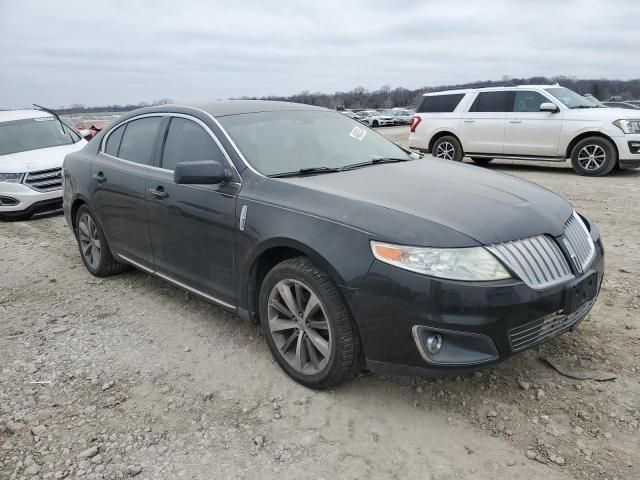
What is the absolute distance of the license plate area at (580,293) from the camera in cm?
264

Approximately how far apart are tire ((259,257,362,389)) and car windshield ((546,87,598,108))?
9289 millimetres

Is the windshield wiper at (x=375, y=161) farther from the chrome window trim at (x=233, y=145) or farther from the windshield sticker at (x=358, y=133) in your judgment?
the chrome window trim at (x=233, y=145)

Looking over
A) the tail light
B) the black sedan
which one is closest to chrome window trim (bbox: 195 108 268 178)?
the black sedan

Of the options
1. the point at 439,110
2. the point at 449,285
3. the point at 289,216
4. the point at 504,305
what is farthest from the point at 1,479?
the point at 439,110

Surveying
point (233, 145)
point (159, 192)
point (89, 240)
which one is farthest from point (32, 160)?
point (233, 145)

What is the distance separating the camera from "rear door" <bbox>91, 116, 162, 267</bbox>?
4.18 metres

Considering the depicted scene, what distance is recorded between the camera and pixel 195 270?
3.70 metres

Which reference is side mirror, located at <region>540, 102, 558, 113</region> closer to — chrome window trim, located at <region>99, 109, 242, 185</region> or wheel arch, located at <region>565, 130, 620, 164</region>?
wheel arch, located at <region>565, 130, 620, 164</region>

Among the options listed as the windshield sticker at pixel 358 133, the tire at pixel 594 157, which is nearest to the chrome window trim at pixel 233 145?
the windshield sticker at pixel 358 133

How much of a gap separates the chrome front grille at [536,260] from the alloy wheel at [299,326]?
978 mm

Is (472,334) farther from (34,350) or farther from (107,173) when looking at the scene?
(107,173)

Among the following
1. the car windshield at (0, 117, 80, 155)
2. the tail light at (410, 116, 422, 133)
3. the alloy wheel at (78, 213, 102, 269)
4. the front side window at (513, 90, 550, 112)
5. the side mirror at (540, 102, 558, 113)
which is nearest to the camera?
the alloy wheel at (78, 213, 102, 269)

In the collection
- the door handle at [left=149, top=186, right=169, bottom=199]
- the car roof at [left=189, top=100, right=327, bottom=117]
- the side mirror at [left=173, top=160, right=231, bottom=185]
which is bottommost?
the door handle at [left=149, top=186, right=169, bottom=199]

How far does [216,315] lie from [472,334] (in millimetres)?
2295
